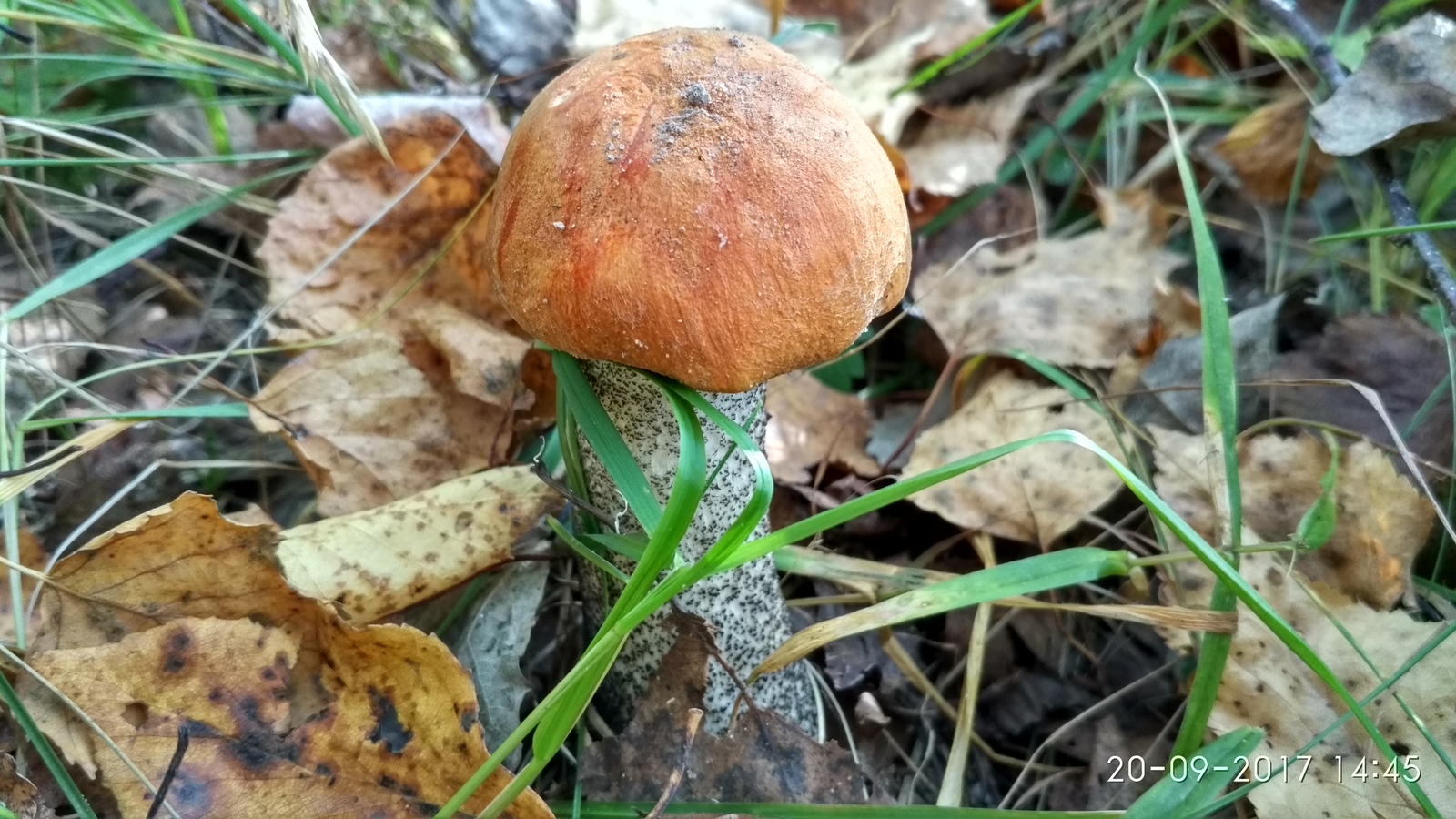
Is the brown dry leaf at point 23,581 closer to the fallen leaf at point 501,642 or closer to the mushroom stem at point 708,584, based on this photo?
the fallen leaf at point 501,642

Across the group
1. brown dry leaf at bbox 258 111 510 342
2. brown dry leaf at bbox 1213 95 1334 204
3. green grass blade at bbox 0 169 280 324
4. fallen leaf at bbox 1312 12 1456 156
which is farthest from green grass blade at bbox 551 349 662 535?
brown dry leaf at bbox 1213 95 1334 204

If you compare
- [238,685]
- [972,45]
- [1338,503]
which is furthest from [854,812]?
[972,45]

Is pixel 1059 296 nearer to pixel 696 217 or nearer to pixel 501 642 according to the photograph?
pixel 696 217

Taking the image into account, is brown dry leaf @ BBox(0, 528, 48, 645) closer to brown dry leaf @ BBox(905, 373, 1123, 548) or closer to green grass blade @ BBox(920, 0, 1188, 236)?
brown dry leaf @ BBox(905, 373, 1123, 548)

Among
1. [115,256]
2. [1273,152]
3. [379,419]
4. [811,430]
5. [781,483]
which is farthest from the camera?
[1273,152]

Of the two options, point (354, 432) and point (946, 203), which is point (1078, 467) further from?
point (354, 432)

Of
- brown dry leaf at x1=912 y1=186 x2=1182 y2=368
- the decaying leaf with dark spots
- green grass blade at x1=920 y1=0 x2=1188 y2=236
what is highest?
green grass blade at x1=920 y1=0 x2=1188 y2=236

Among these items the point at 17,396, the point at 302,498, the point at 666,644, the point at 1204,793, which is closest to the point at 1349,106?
the point at 1204,793
